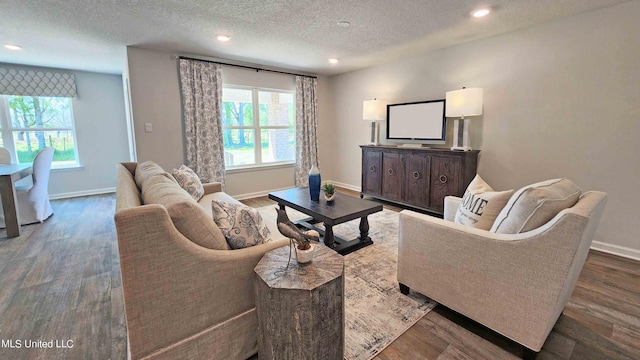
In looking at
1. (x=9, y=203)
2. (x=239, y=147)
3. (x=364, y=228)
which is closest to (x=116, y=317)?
(x=364, y=228)

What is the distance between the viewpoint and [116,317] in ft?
6.14

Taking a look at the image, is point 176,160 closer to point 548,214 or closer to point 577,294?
point 548,214

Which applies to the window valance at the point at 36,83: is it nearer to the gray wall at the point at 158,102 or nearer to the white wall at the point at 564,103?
the gray wall at the point at 158,102

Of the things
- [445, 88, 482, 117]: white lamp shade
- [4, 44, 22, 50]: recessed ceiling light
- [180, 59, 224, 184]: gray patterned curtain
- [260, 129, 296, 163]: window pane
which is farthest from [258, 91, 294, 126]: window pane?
[4, 44, 22, 50]: recessed ceiling light

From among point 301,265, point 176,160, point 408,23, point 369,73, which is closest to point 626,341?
point 301,265

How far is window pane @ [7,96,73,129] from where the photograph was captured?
4.73 m

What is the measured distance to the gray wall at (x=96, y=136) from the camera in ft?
16.9

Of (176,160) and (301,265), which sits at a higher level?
(176,160)

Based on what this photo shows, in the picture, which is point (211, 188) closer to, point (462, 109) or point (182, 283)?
point (182, 283)

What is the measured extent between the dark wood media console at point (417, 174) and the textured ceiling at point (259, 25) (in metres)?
1.45

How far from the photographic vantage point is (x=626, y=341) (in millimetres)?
1614

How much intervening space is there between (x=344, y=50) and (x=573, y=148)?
2.96m

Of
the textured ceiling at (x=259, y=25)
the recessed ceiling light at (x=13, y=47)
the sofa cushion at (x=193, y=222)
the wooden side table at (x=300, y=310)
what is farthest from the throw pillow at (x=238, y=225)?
the recessed ceiling light at (x=13, y=47)

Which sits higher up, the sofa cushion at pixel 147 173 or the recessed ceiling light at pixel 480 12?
the recessed ceiling light at pixel 480 12
